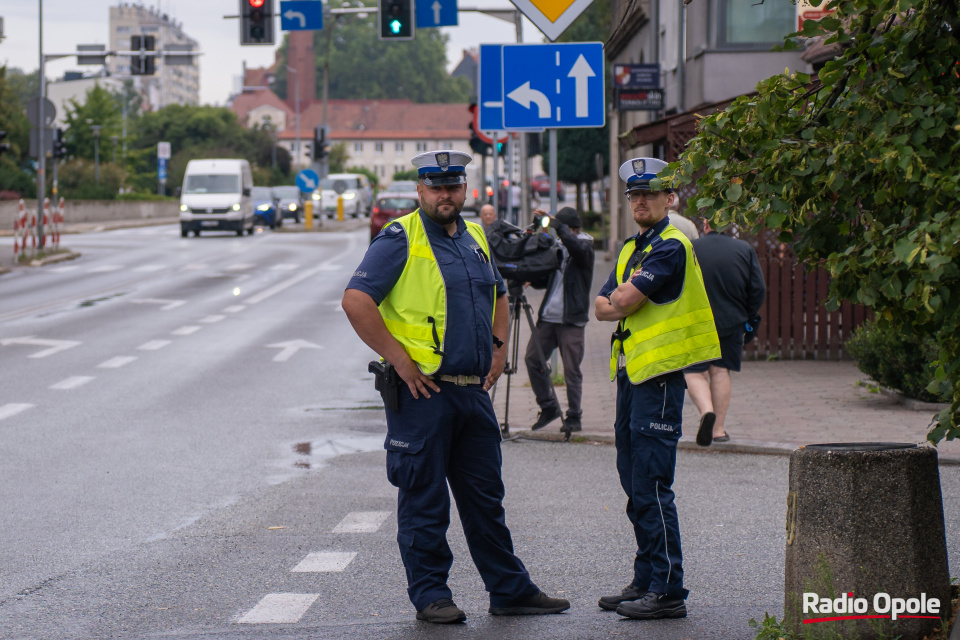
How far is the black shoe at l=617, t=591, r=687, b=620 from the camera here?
4957 millimetres

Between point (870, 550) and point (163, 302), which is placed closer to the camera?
point (870, 550)

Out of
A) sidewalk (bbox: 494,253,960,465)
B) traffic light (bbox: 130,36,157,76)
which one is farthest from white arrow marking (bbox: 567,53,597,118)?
traffic light (bbox: 130,36,157,76)

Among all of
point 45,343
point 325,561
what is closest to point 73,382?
point 45,343

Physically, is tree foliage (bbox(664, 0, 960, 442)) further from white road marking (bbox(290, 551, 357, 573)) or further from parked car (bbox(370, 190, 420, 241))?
parked car (bbox(370, 190, 420, 241))

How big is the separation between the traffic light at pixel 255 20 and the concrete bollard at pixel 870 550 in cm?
2369

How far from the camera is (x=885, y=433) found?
369 inches

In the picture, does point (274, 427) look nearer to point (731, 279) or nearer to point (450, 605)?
point (731, 279)

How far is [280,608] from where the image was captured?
17.1 ft

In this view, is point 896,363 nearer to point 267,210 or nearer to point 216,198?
point 216,198

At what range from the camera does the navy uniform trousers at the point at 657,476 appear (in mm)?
5051

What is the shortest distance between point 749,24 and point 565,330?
43.2 ft

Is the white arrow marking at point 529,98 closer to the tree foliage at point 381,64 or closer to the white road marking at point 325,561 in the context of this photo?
the white road marking at point 325,561

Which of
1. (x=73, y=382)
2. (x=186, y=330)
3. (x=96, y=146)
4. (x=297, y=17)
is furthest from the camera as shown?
(x=96, y=146)

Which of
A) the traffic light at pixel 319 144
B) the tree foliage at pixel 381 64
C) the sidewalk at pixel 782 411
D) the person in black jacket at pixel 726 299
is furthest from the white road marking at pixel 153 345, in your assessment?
the tree foliage at pixel 381 64
